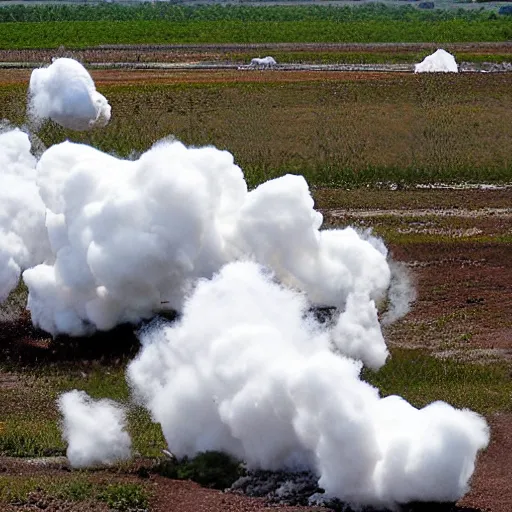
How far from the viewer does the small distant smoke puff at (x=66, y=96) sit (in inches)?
1634

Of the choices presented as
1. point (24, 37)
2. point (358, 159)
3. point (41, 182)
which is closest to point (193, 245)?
point (41, 182)

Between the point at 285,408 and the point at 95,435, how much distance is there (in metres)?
4.52

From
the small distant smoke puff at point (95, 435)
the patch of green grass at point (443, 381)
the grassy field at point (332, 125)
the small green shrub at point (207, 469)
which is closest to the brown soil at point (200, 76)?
the grassy field at point (332, 125)

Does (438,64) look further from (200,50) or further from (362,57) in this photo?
(200,50)

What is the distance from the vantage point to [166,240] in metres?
28.2

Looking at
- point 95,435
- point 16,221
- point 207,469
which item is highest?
point 16,221

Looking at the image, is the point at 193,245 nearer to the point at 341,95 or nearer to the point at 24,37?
the point at 341,95

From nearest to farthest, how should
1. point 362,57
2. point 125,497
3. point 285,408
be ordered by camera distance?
point 125,497 → point 285,408 → point 362,57

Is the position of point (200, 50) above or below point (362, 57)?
above

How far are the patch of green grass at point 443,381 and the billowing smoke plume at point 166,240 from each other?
72cm

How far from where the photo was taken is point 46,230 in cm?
3136

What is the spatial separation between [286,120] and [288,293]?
22221 millimetres

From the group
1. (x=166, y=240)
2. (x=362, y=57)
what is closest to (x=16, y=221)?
(x=166, y=240)

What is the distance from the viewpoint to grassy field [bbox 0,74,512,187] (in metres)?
44.6
